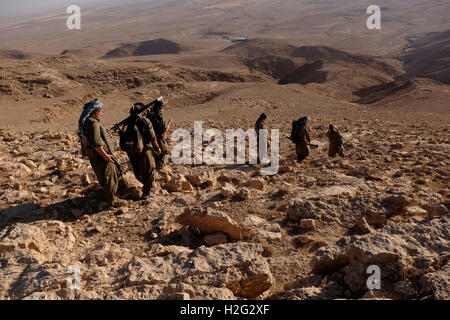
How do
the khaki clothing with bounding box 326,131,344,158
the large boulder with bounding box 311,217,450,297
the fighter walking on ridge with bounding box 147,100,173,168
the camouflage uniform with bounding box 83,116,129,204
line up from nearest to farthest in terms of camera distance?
the large boulder with bounding box 311,217,450,297 → the camouflage uniform with bounding box 83,116,129,204 → the fighter walking on ridge with bounding box 147,100,173,168 → the khaki clothing with bounding box 326,131,344,158

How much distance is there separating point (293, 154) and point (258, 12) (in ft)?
308

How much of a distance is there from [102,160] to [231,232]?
1762 mm

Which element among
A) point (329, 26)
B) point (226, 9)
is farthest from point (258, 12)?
point (329, 26)

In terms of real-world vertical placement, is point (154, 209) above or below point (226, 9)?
below

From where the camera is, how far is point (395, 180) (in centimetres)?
513

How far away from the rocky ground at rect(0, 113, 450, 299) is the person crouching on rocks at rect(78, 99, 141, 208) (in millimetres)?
255

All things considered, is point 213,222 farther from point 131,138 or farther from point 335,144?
point 335,144

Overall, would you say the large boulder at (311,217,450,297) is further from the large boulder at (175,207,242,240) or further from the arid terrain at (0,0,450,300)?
the large boulder at (175,207,242,240)

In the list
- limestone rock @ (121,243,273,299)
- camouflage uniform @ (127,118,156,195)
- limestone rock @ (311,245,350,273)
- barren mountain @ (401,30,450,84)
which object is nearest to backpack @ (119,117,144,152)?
camouflage uniform @ (127,118,156,195)

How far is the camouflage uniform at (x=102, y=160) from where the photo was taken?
12.1 ft

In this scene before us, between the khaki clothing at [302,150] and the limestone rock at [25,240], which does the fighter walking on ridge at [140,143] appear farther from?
the khaki clothing at [302,150]

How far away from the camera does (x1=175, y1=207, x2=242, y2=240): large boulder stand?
10.6 ft

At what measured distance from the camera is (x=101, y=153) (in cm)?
375

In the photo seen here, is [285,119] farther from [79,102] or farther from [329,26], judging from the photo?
[329,26]
